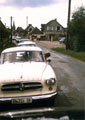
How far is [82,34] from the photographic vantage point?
1220 inches

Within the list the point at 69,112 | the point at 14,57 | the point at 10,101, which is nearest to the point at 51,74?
the point at 10,101

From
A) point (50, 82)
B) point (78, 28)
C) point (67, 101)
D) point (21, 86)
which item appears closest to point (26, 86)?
point (21, 86)

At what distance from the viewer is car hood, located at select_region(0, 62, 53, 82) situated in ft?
22.3

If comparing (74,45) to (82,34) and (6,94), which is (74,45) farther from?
(6,94)

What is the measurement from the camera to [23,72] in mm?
7125

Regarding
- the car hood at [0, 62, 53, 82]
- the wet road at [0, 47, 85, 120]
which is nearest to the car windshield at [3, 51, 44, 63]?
the car hood at [0, 62, 53, 82]

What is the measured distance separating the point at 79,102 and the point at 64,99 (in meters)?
0.66

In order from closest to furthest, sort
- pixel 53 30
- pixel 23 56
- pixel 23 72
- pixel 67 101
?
pixel 23 72, pixel 67 101, pixel 23 56, pixel 53 30

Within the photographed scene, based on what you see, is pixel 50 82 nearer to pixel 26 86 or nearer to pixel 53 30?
pixel 26 86

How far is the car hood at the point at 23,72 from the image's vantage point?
267 inches

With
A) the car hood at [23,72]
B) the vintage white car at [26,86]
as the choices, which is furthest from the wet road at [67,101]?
the car hood at [23,72]

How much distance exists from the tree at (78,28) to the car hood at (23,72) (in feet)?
76.5

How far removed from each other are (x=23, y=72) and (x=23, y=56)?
1853mm

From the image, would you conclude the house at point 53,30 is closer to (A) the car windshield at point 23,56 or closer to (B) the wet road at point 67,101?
(B) the wet road at point 67,101
